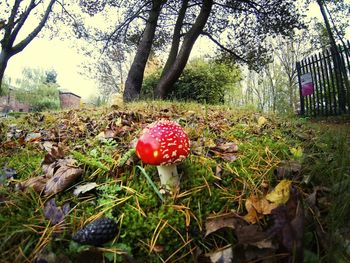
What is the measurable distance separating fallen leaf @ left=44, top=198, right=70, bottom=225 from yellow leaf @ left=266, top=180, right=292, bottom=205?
3.44ft

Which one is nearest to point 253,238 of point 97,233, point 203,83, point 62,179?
point 97,233

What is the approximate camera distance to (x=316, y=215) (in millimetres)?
1236

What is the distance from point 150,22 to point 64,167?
696 cm

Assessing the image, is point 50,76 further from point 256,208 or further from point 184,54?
point 256,208

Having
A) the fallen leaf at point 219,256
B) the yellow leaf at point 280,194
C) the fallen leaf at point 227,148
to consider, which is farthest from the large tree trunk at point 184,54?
the fallen leaf at point 219,256

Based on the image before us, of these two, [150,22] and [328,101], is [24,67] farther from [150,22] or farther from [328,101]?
[328,101]

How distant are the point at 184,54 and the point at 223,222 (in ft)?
22.3

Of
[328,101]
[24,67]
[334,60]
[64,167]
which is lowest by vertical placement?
[64,167]

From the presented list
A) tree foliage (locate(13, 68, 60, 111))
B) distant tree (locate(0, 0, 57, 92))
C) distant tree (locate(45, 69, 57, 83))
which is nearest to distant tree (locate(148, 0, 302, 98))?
distant tree (locate(0, 0, 57, 92))

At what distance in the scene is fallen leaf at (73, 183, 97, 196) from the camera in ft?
4.74

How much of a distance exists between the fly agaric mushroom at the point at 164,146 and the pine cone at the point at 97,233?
0.36 meters

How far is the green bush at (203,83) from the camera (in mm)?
9547

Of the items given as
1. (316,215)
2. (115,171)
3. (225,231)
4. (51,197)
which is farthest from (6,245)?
(316,215)

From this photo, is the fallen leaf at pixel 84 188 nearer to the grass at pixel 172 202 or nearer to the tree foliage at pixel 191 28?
the grass at pixel 172 202
